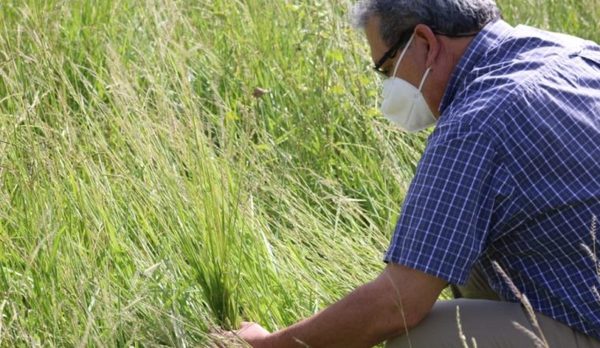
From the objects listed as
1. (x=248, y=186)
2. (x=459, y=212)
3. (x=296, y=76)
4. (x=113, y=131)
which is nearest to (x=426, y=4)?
(x=459, y=212)

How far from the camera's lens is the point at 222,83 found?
196 inches

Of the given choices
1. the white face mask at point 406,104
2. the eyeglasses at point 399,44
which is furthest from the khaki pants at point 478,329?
the eyeglasses at point 399,44

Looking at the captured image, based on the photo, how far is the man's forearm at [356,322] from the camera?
2898 mm

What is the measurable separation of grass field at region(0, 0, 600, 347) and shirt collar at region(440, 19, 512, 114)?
75cm

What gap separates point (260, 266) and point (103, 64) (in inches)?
63.5

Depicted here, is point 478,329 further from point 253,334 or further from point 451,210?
point 253,334

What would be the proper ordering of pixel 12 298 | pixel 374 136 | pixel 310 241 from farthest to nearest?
1. pixel 374 136
2. pixel 310 241
3. pixel 12 298

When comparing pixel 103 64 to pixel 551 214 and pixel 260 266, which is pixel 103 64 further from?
pixel 551 214

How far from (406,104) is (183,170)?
0.79 metres

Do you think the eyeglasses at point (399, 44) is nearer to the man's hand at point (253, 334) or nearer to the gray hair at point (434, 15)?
the gray hair at point (434, 15)

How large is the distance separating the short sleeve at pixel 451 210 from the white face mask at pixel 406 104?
0.40m

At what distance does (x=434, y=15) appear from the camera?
123 inches

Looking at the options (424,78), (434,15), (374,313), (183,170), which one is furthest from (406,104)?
(183,170)

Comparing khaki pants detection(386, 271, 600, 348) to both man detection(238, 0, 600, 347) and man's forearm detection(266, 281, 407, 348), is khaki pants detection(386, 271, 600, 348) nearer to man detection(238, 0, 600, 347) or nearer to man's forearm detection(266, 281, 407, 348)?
man detection(238, 0, 600, 347)
